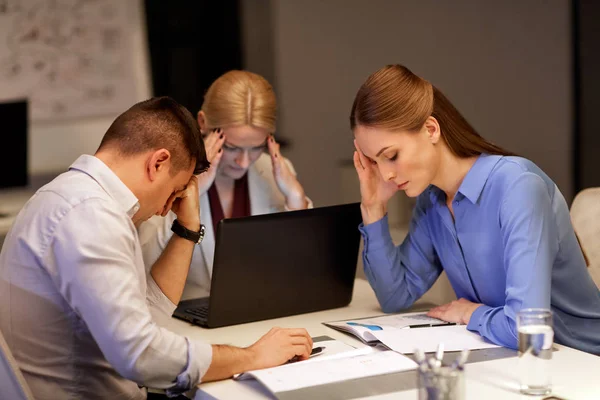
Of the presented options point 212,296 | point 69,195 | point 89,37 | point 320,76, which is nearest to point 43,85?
point 89,37

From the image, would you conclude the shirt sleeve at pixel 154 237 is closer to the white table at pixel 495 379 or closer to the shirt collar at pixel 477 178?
the white table at pixel 495 379

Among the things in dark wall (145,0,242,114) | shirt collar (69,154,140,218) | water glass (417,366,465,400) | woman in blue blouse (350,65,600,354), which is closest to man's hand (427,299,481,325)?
woman in blue blouse (350,65,600,354)

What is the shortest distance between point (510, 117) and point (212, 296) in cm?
298

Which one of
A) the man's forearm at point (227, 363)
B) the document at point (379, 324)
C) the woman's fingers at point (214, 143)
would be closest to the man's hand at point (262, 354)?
the man's forearm at point (227, 363)

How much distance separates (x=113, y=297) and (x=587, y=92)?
342 centimetres

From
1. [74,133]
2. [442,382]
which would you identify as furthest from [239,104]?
[74,133]

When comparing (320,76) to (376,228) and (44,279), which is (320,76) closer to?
(376,228)

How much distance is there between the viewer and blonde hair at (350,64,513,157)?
6.40 ft

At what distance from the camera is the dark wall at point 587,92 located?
13.9 feet

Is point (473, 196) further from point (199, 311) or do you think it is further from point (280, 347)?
point (199, 311)

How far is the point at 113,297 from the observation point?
58.7 inches

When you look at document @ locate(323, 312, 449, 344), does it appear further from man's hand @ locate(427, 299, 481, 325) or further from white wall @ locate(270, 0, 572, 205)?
white wall @ locate(270, 0, 572, 205)

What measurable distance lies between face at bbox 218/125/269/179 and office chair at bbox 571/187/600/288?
37.8 inches

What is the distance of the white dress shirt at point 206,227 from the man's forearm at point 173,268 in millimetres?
242
